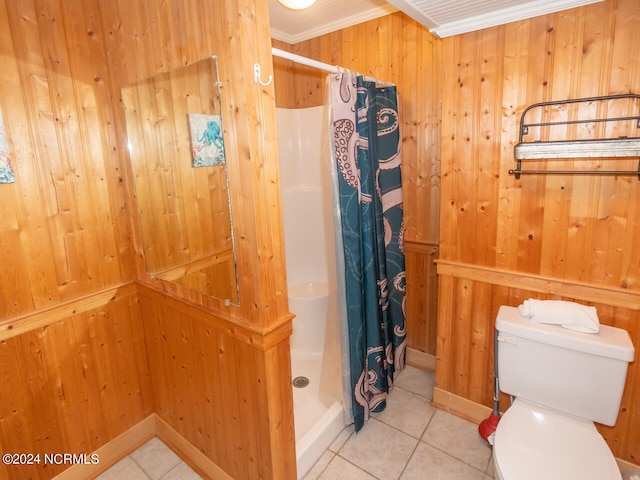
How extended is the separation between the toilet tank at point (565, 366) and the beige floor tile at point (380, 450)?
64cm

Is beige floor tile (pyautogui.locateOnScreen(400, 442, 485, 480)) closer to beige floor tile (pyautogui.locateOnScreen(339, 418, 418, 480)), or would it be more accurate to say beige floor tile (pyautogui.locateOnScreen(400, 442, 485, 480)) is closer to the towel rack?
beige floor tile (pyautogui.locateOnScreen(339, 418, 418, 480))

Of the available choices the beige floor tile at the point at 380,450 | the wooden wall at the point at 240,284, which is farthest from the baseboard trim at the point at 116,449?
the beige floor tile at the point at 380,450

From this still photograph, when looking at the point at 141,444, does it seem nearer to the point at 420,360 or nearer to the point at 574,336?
the point at 420,360

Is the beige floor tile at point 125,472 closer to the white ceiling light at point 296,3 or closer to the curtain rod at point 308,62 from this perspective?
the curtain rod at point 308,62

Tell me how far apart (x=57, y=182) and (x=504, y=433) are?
219cm

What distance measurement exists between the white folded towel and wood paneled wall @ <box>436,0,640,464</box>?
4.7 inches

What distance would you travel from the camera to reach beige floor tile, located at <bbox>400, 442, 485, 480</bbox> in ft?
5.76

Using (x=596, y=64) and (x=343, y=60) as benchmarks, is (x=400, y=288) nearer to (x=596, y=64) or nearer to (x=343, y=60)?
(x=596, y=64)

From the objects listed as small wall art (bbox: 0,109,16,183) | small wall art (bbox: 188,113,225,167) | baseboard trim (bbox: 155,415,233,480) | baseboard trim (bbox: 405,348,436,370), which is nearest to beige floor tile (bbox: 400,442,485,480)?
baseboard trim (bbox: 405,348,436,370)

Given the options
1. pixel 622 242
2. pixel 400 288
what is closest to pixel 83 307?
pixel 400 288

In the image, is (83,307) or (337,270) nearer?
(83,307)

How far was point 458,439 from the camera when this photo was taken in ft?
6.50

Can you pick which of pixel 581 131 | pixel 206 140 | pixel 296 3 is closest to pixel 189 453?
pixel 206 140

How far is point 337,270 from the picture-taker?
1919 mm
